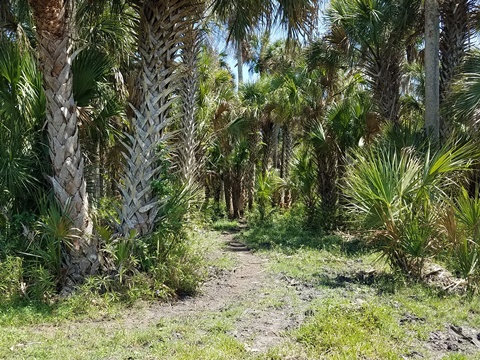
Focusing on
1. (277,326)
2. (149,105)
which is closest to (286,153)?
(149,105)

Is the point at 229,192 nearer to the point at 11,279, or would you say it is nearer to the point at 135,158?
the point at 135,158

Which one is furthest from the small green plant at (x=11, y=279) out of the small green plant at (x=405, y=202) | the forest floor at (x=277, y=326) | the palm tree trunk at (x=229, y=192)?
the palm tree trunk at (x=229, y=192)

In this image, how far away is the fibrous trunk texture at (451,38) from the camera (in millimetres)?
10508

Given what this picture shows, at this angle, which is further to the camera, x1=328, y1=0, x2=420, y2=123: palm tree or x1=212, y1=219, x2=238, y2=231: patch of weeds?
x1=212, y1=219, x2=238, y2=231: patch of weeds

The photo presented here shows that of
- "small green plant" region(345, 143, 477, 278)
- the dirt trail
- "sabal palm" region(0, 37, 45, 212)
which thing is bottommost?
the dirt trail

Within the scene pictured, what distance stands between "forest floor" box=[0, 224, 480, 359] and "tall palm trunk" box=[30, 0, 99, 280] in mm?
1075

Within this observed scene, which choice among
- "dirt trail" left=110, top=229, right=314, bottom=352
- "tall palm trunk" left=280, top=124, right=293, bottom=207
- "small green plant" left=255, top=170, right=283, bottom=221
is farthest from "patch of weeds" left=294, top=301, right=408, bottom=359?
"tall palm trunk" left=280, top=124, right=293, bottom=207

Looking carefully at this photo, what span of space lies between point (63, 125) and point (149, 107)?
1.27m

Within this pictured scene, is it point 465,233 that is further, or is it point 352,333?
point 465,233

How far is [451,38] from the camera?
35.3ft

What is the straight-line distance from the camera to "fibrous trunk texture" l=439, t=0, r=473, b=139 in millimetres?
10508

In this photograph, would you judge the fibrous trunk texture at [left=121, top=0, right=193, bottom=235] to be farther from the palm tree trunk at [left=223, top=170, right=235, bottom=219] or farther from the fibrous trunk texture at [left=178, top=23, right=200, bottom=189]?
the palm tree trunk at [left=223, top=170, right=235, bottom=219]

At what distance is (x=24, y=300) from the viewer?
6.04 m

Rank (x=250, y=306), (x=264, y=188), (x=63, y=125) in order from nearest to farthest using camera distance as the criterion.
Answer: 1. (x=250, y=306)
2. (x=63, y=125)
3. (x=264, y=188)
